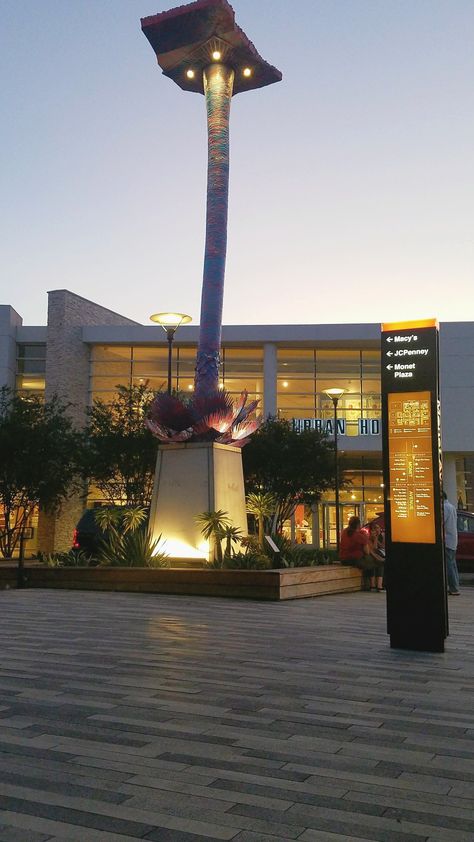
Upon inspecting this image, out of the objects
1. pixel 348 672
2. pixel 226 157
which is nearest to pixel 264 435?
pixel 226 157

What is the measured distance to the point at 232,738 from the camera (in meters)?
4.14

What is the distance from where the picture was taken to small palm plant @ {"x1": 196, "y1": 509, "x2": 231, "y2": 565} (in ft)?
47.7

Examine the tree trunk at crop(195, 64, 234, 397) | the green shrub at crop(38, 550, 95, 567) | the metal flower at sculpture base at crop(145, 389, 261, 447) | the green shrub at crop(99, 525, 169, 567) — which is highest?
the tree trunk at crop(195, 64, 234, 397)

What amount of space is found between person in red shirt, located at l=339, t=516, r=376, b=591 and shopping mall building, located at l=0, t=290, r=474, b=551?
66.8 ft

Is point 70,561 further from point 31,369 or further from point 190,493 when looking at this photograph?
point 31,369

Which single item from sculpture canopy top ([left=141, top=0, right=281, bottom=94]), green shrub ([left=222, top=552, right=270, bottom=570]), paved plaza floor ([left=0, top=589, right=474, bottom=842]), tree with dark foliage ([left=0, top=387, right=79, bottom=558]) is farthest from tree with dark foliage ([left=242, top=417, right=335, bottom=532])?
paved plaza floor ([left=0, top=589, right=474, bottom=842])

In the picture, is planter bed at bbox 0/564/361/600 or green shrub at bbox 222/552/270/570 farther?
green shrub at bbox 222/552/270/570

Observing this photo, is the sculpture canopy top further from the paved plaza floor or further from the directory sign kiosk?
the paved plaza floor

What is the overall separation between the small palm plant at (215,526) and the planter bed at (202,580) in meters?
1.39

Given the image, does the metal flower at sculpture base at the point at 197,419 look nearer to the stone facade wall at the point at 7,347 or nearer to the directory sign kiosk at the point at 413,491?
the directory sign kiosk at the point at 413,491

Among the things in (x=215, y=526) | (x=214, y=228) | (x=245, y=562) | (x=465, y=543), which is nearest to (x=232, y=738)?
(x=245, y=562)

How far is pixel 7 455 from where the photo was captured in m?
28.6

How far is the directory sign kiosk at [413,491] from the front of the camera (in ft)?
23.5

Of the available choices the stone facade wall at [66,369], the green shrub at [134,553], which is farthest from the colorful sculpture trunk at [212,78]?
the stone facade wall at [66,369]
